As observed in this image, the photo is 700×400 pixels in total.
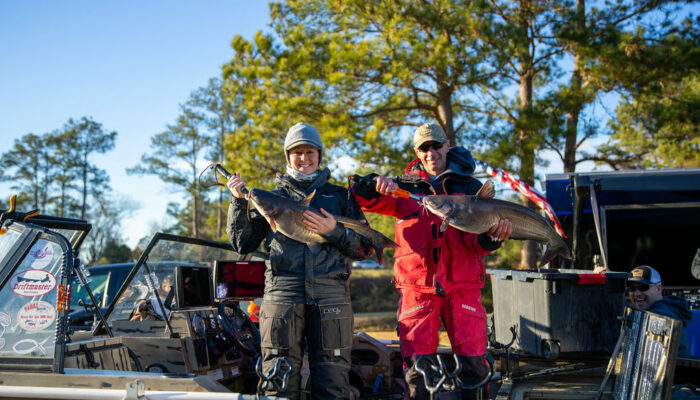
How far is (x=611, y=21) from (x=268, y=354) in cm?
1260

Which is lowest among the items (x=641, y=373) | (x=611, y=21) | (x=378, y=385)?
(x=378, y=385)

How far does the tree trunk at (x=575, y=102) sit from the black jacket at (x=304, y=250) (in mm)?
10480

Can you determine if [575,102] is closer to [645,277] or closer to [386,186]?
[645,277]

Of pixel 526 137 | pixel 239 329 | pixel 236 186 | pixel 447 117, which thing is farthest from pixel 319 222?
pixel 447 117

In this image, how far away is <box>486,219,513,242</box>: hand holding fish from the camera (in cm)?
337

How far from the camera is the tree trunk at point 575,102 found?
12.5 metres

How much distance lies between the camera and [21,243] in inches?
131

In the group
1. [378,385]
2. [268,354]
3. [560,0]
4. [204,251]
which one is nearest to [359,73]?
[560,0]

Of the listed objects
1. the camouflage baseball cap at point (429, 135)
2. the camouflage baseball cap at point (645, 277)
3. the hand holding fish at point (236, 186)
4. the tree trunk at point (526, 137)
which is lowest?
the camouflage baseball cap at point (645, 277)

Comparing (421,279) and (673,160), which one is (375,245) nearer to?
(421,279)

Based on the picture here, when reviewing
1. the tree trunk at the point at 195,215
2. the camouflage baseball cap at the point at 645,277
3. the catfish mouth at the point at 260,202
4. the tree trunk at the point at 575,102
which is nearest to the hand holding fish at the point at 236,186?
the catfish mouth at the point at 260,202

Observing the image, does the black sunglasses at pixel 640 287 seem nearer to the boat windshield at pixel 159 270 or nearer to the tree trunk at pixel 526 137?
the boat windshield at pixel 159 270

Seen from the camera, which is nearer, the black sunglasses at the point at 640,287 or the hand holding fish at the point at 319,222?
the hand holding fish at the point at 319,222

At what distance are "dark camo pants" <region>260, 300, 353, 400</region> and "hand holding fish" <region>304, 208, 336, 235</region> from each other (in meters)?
0.43
